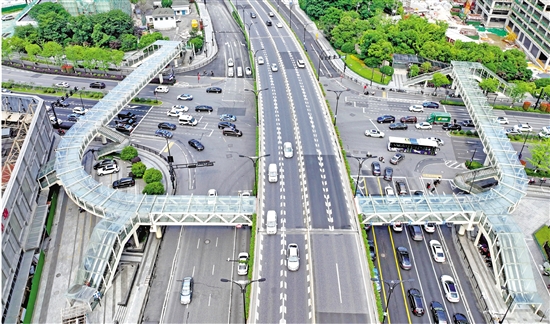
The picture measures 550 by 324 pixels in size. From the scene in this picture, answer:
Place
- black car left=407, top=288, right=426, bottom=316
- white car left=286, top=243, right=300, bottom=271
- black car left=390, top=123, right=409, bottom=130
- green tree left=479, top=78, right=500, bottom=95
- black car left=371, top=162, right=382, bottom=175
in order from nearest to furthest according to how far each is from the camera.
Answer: black car left=407, top=288, right=426, bottom=316, white car left=286, top=243, right=300, bottom=271, black car left=371, top=162, right=382, bottom=175, black car left=390, top=123, right=409, bottom=130, green tree left=479, top=78, right=500, bottom=95

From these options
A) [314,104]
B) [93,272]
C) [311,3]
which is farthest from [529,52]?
[93,272]

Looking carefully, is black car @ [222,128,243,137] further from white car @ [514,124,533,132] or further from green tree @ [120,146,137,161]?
white car @ [514,124,533,132]

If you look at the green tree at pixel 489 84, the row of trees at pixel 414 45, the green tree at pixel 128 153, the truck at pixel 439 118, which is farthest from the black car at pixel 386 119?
the green tree at pixel 128 153

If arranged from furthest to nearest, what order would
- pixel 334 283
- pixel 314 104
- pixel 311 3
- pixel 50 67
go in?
pixel 311 3, pixel 50 67, pixel 314 104, pixel 334 283

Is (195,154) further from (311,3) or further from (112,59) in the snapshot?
(311,3)

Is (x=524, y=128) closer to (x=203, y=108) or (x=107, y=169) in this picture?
(x=203, y=108)

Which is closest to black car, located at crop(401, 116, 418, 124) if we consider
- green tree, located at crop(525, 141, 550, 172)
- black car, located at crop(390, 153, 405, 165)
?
black car, located at crop(390, 153, 405, 165)

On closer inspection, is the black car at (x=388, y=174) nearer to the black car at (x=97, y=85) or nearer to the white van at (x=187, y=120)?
the white van at (x=187, y=120)
